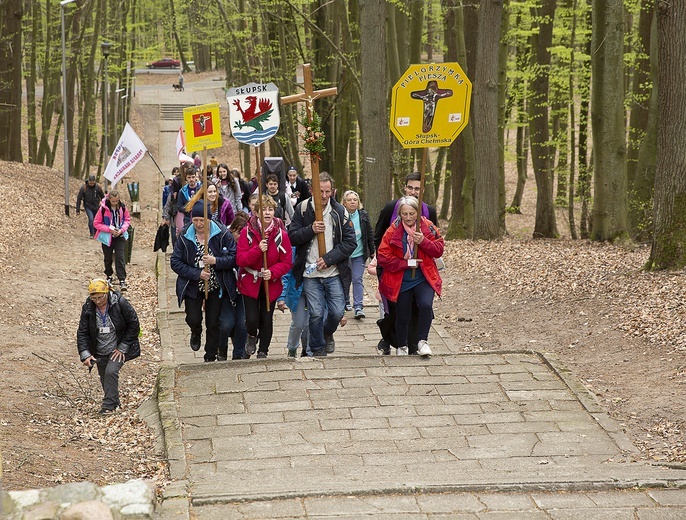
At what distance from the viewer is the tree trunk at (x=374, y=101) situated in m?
16.9

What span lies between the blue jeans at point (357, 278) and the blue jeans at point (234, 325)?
2.60 metres

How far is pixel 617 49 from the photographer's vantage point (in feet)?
62.6

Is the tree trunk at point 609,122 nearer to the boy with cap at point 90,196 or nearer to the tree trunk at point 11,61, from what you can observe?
the boy with cap at point 90,196

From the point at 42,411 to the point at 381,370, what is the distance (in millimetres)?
3478

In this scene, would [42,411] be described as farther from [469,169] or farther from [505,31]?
[505,31]

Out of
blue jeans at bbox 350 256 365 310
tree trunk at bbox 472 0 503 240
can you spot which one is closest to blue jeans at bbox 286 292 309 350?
blue jeans at bbox 350 256 365 310

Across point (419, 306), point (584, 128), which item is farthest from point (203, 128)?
point (584, 128)

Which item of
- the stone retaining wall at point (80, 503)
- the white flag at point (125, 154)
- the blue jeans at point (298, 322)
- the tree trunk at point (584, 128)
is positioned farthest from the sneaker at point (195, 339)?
the tree trunk at point (584, 128)

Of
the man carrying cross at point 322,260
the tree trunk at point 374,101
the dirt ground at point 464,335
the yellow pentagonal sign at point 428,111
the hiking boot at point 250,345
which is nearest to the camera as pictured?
the dirt ground at point 464,335

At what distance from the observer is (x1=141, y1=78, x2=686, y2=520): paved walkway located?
6.74m

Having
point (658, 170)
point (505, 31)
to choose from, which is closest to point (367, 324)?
point (658, 170)

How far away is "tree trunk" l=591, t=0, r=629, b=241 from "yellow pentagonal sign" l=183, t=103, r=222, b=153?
10283mm

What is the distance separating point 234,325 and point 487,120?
11.6 m

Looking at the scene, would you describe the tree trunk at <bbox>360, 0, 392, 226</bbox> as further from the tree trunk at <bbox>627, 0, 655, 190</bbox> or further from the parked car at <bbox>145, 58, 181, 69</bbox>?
the parked car at <bbox>145, 58, 181, 69</bbox>
